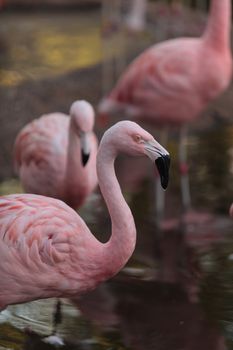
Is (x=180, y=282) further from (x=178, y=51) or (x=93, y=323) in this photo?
(x=178, y=51)

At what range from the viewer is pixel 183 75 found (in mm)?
7500

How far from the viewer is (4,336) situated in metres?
4.86

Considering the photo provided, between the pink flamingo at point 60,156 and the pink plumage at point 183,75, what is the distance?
1.38m

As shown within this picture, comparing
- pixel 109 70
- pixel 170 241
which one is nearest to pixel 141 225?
pixel 170 241

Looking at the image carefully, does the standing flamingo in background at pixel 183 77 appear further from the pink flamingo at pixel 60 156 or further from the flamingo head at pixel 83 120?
the flamingo head at pixel 83 120

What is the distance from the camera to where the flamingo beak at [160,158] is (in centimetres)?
424

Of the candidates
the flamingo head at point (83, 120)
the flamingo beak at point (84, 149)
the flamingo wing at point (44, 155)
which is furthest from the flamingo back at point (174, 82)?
the flamingo beak at point (84, 149)

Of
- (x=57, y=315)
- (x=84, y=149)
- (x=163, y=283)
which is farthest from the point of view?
(x=163, y=283)

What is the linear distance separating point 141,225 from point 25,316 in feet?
6.13

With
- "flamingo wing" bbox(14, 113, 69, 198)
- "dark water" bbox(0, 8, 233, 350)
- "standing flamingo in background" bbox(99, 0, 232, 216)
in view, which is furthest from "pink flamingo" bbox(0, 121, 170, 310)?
"standing flamingo in background" bbox(99, 0, 232, 216)

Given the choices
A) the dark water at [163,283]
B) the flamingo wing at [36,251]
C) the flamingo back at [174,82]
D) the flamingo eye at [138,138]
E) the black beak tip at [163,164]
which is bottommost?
the dark water at [163,283]

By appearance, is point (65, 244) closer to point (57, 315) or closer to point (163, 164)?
point (163, 164)

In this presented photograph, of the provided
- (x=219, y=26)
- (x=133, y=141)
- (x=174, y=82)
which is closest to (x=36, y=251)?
(x=133, y=141)

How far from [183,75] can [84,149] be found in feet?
7.57
